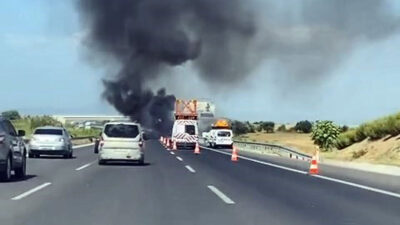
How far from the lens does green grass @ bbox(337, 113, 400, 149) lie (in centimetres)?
5003

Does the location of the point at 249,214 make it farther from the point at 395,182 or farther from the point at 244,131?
the point at 244,131

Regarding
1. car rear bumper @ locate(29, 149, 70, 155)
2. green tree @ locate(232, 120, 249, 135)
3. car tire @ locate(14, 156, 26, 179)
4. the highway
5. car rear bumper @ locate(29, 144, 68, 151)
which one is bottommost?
the highway

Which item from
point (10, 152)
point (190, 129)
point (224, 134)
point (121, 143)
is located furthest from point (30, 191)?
point (224, 134)

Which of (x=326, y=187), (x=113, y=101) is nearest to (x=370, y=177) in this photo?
(x=326, y=187)

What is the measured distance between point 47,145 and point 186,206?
86.1ft

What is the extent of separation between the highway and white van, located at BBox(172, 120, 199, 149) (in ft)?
135

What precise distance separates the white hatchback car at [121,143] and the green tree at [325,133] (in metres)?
27.5

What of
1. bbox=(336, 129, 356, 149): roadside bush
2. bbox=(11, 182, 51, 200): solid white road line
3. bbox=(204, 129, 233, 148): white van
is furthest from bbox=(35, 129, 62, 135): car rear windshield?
bbox=(204, 129, 233, 148): white van

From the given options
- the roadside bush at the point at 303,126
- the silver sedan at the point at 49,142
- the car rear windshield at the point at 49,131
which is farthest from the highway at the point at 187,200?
the roadside bush at the point at 303,126

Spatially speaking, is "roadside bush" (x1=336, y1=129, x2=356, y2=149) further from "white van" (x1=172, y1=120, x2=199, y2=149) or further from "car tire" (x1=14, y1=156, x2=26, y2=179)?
"car tire" (x1=14, y1=156, x2=26, y2=179)

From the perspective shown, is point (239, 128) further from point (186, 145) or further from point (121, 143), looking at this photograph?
point (121, 143)

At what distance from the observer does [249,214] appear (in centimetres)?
1521

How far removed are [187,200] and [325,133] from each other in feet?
141

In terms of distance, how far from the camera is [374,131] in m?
51.9
